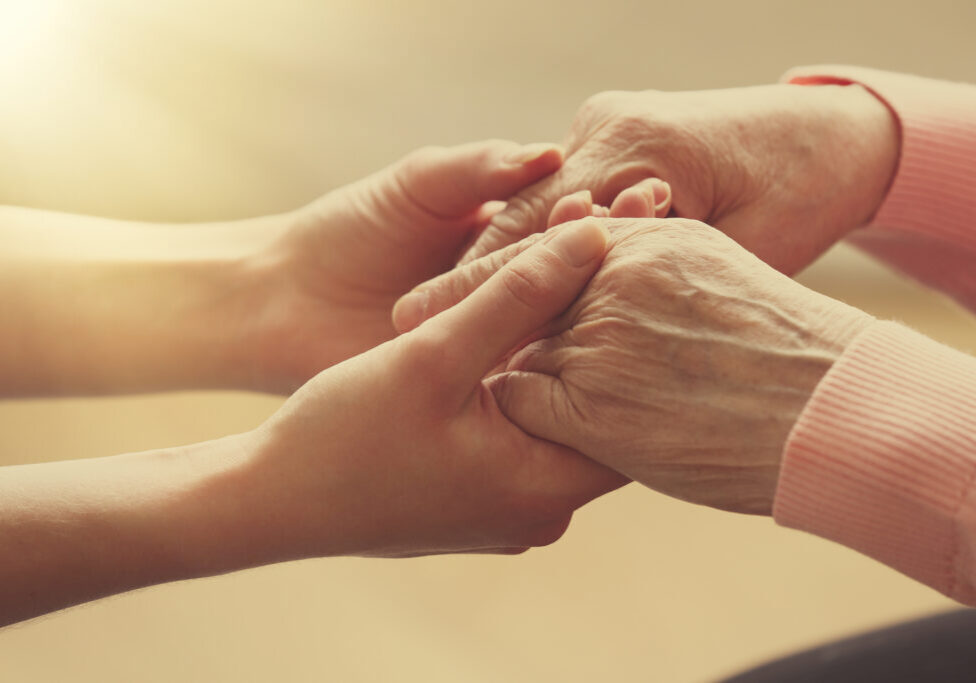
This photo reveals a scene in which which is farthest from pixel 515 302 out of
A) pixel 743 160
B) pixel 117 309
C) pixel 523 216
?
pixel 117 309

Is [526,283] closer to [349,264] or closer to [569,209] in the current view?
[569,209]

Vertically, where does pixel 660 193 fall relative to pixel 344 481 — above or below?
above

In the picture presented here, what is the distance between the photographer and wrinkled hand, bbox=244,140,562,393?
1.05 meters

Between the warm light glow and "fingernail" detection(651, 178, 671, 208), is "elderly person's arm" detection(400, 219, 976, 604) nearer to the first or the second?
"fingernail" detection(651, 178, 671, 208)

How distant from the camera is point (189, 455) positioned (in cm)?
77

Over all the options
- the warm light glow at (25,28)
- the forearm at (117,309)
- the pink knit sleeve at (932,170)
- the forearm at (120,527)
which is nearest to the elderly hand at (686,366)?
the forearm at (120,527)

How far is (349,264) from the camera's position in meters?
1.09

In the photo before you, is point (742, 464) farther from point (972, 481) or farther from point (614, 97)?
point (614, 97)

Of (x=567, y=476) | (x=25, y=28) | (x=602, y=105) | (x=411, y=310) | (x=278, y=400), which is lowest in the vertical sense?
(x=278, y=400)

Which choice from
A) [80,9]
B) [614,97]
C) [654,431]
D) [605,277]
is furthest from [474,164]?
[80,9]

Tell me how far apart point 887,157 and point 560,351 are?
19.3 inches

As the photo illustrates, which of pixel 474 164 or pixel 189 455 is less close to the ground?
pixel 474 164

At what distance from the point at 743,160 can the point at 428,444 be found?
0.47 meters

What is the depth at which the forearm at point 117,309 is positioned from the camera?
1074mm
